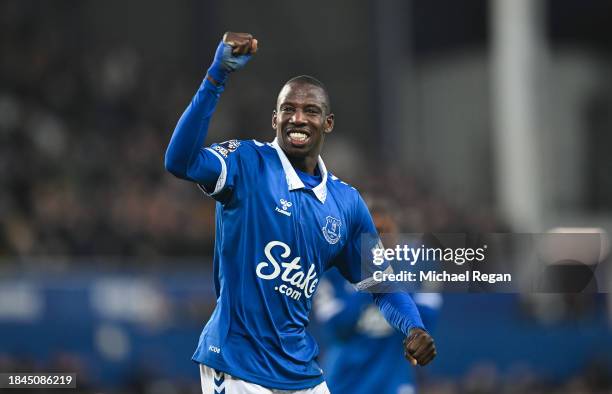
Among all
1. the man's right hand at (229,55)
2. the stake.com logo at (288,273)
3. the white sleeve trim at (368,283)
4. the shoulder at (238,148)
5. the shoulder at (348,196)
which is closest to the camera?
the man's right hand at (229,55)

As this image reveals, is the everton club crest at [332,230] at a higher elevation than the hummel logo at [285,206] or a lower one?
lower

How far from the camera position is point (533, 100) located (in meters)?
19.1

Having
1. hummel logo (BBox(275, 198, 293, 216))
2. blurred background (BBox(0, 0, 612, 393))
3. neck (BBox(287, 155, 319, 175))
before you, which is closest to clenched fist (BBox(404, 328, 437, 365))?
hummel logo (BBox(275, 198, 293, 216))

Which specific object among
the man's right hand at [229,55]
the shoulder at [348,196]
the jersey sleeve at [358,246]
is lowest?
the jersey sleeve at [358,246]

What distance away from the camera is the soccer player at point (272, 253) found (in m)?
5.16

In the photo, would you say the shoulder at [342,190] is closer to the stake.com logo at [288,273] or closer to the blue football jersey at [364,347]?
the stake.com logo at [288,273]

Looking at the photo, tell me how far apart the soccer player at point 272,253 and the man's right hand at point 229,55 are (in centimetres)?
37

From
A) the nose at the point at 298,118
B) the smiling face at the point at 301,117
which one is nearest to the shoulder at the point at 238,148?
the smiling face at the point at 301,117

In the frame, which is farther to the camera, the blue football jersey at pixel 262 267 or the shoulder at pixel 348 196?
the shoulder at pixel 348 196

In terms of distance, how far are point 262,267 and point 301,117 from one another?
0.74 m

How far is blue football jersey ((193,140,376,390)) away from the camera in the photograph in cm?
517

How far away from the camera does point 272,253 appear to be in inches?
206

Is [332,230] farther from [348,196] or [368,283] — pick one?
[368,283]

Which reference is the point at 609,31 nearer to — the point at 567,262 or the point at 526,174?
the point at 526,174
